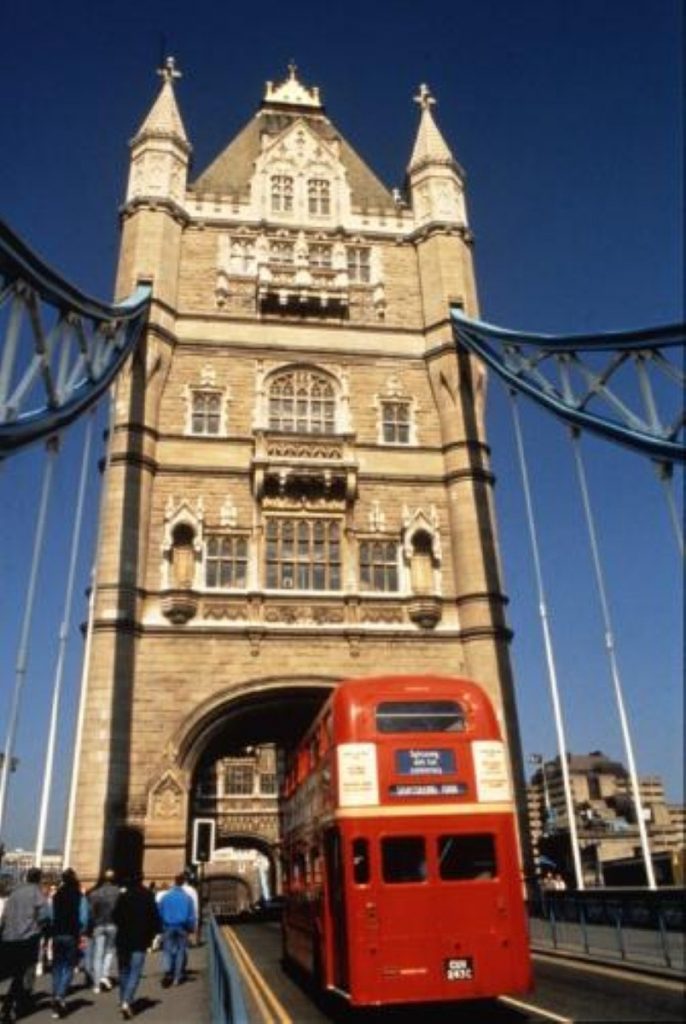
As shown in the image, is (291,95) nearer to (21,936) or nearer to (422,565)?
(422,565)

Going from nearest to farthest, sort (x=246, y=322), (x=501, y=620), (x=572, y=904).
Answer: (x=572, y=904) → (x=501, y=620) → (x=246, y=322)

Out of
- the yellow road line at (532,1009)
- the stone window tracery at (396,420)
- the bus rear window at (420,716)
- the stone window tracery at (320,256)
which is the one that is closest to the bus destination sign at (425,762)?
the bus rear window at (420,716)

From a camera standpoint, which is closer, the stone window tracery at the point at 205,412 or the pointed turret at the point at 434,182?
the stone window tracery at the point at 205,412

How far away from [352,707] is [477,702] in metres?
1.51

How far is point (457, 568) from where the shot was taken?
2317 centimetres

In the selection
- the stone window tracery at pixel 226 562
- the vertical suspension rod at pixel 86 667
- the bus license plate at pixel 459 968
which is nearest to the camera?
the bus license plate at pixel 459 968

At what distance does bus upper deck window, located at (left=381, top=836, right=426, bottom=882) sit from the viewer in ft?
30.1

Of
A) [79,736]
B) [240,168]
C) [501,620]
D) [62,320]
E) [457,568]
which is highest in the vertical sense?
[240,168]

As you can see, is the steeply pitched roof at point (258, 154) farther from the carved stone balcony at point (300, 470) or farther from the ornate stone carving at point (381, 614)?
the ornate stone carving at point (381, 614)

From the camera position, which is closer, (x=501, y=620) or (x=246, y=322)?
(x=501, y=620)

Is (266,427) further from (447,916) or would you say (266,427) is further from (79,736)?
(447,916)

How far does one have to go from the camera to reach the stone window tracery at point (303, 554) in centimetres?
2288

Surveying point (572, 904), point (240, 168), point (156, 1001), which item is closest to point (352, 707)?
point (156, 1001)

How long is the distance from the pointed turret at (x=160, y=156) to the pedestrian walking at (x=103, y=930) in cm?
2118
